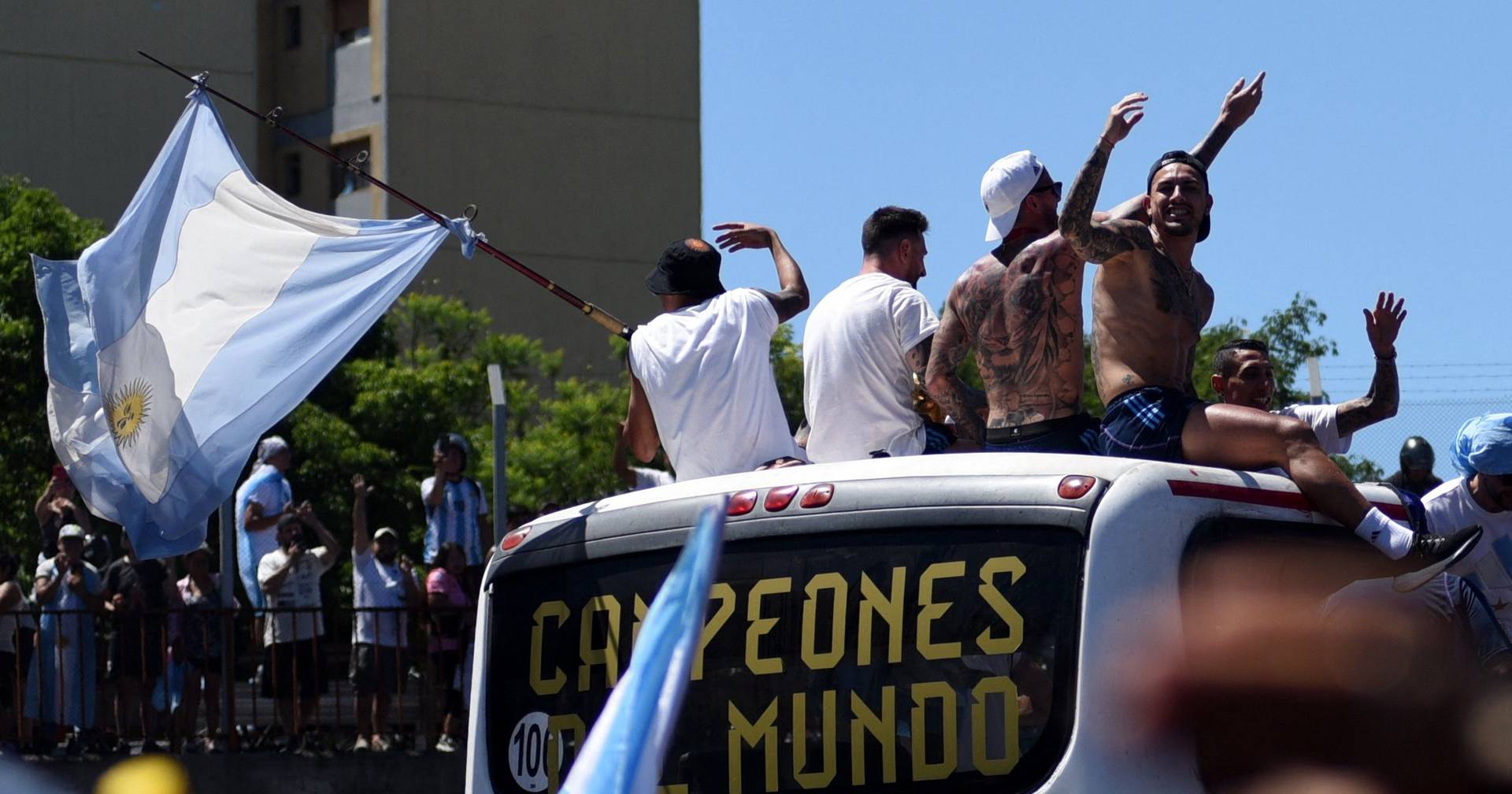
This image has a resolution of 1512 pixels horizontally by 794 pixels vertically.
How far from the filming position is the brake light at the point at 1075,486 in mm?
4621

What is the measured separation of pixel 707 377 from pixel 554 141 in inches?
1787

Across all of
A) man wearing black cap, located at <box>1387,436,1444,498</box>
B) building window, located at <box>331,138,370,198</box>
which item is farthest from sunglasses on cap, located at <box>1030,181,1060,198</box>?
building window, located at <box>331,138,370,198</box>

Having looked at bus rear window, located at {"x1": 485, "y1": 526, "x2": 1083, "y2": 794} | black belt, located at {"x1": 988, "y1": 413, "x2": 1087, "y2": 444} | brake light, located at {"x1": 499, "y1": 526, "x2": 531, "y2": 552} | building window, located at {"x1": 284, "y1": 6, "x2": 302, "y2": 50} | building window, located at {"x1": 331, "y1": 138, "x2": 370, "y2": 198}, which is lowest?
bus rear window, located at {"x1": 485, "y1": 526, "x2": 1083, "y2": 794}

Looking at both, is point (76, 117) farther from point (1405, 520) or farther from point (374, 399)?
point (1405, 520)

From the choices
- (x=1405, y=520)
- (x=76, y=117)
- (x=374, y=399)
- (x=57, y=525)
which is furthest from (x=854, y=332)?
(x=76, y=117)

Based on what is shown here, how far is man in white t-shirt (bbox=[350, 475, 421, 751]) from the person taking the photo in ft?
43.3

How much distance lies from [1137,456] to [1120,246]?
2.35 ft

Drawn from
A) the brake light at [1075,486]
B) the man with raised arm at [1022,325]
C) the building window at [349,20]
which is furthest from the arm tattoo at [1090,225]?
the building window at [349,20]

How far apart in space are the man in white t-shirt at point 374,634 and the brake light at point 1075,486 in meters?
8.98

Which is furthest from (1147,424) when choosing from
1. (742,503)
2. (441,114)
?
(441,114)

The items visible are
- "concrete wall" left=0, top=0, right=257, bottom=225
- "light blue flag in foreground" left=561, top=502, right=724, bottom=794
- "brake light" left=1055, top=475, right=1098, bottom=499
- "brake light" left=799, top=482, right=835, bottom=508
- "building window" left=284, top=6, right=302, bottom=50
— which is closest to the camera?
"light blue flag in foreground" left=561, top=502, right=724, bottom=794

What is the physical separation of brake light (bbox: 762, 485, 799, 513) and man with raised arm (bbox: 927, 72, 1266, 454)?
147 centimetres

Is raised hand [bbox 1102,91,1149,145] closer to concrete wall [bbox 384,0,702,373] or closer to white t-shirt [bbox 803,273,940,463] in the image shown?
white t-shirt [bbox 803,273,940,463]

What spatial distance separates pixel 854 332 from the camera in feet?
23.0
